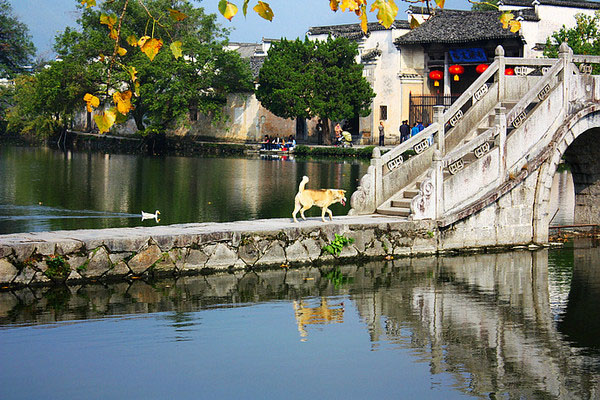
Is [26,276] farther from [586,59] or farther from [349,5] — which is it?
[586,59]

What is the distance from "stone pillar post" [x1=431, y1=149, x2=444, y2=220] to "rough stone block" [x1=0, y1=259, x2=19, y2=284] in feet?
27.7

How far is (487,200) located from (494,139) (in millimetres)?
1366

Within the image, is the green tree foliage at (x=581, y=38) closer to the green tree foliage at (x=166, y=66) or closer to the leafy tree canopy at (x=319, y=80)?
the leafy tree canopy at (x=319, y=80)

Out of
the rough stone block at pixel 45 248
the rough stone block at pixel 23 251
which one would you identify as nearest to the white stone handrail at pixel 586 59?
the rough stone block at pixel 45 248

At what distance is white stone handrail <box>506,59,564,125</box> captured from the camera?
18.1 m

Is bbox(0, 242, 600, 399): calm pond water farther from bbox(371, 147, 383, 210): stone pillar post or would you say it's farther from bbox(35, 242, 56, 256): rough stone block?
bbox(371, 147, 383, 210): stone pillar post

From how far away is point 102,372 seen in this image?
31.3 feet

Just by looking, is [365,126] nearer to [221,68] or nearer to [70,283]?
[221,68]

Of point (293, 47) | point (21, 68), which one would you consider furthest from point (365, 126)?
point (21, 68)

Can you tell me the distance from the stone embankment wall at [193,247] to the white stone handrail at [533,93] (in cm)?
317

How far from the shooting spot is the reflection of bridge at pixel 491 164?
57.2 ft

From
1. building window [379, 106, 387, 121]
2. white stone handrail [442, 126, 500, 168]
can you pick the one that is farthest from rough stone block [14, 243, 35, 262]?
building window [379, 106, 387, 121]

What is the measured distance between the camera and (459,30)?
55.3 metres

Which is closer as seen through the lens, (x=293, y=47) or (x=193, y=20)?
(x=293, y=47)
